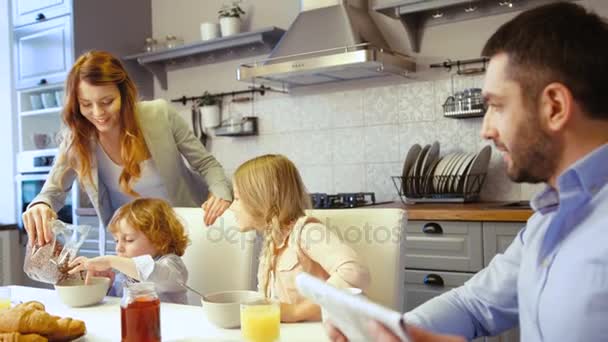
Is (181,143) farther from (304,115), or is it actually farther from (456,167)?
(304,115)

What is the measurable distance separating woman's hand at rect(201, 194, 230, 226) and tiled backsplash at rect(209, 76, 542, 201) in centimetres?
162

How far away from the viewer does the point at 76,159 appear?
1715mm

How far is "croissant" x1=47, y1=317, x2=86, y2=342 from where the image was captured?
0.93 m

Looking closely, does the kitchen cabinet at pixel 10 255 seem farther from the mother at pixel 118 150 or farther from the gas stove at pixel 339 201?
the mother at pixel 118 150

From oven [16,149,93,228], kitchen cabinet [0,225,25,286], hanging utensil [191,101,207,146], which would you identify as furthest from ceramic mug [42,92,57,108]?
hanging utensil [191,101,207,146]

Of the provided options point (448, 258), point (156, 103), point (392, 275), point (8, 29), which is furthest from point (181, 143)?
point (8, 29)

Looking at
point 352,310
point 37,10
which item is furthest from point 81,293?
point 37,10

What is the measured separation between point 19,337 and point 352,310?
57 centimetres

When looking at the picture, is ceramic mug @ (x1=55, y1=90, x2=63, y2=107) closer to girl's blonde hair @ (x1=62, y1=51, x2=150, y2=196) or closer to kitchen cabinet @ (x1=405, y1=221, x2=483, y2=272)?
girl's blonde hair @ (x1=62, y1=51, x2=150, y2=196)

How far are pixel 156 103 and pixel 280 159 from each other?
1.96 feet

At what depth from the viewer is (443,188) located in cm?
266

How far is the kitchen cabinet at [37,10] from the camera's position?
3.64m

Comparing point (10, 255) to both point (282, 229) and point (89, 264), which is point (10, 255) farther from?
point (282, 229)

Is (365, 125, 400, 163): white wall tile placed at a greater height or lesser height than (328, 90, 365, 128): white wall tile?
lesser
